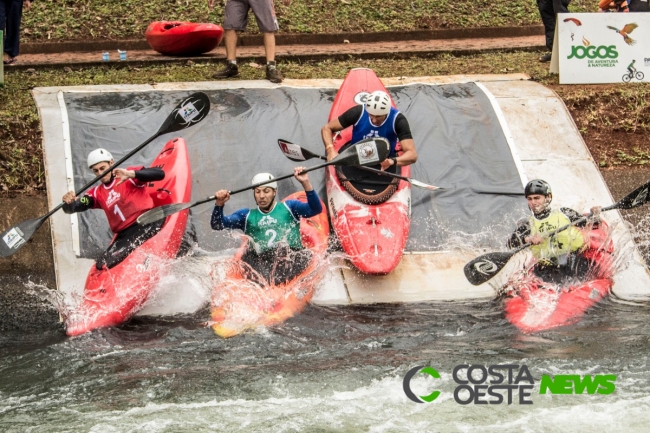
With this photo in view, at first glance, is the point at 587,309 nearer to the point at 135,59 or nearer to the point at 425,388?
the point at 425,388

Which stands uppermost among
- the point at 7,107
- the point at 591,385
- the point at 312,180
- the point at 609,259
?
the point at 7,107

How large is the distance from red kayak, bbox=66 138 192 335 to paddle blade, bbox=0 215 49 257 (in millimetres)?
599

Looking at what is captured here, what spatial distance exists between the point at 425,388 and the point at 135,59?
716cm

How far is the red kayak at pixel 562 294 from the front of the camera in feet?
25.6

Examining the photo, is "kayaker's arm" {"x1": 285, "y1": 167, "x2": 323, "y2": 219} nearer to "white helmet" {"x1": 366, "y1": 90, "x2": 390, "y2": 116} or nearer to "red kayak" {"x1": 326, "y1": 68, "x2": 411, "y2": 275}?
"red kayak" {"x1": 326, "y1": 68, "x2": 411, "y2": 275}

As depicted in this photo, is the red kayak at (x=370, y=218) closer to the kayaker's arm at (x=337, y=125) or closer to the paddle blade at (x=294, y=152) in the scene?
the kayaker's arm at (x=337, y=125)

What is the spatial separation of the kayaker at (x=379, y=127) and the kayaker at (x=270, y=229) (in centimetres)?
95

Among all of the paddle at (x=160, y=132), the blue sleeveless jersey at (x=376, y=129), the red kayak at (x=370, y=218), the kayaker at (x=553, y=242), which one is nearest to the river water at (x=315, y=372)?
the kayaker at (x=553, y=242)

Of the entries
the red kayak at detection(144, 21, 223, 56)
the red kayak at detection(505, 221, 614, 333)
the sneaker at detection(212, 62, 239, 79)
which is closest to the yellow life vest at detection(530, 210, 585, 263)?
the red kayak at detection(505, 221, 614, 333)

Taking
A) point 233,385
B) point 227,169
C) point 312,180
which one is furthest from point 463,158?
point 233,385

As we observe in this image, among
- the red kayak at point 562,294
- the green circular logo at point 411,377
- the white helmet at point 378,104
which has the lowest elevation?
the green circular logo at point 411,377

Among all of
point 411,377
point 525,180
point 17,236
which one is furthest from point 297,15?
point 411,377

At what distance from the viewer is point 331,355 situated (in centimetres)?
732

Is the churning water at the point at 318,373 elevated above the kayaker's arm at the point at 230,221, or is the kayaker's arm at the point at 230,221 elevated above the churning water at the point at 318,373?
the kayaker's arm at the point at 230,221
